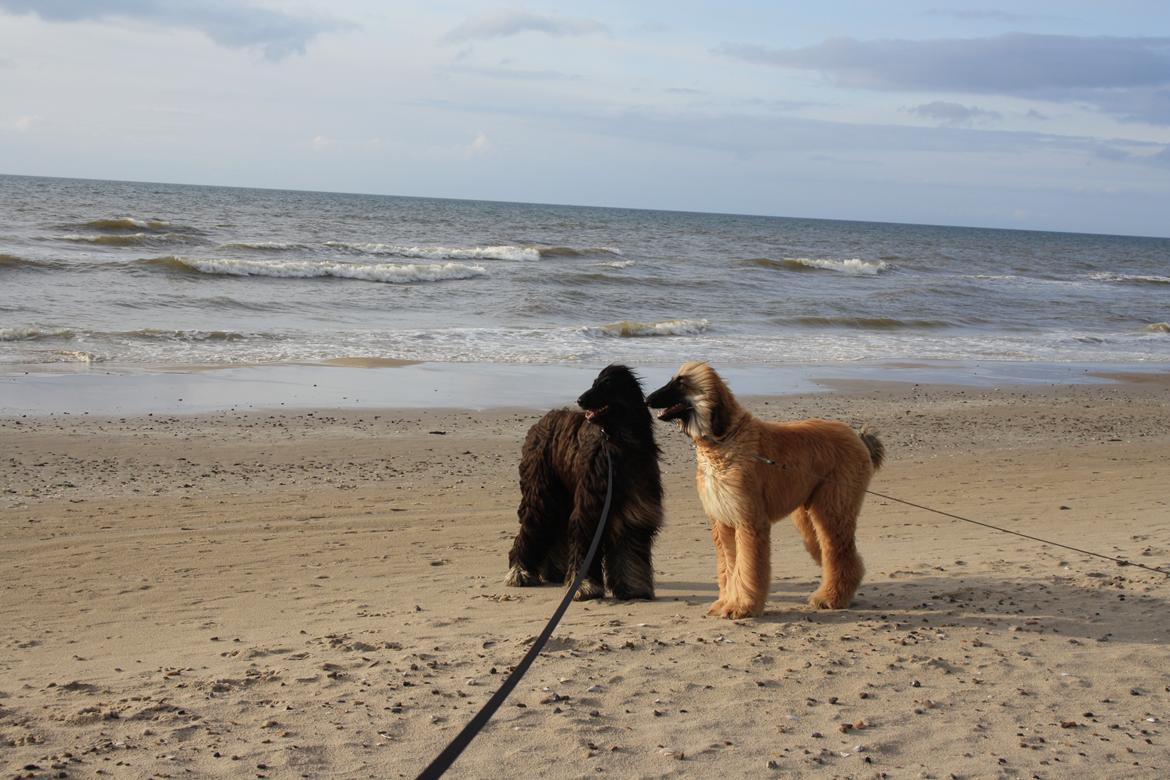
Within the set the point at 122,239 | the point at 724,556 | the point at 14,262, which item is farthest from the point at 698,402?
the point at 122,239

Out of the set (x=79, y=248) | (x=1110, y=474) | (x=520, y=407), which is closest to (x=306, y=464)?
(x=520, y=407)

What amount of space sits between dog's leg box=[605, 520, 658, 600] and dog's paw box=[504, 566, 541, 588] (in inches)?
21.1

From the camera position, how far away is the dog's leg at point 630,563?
6336 mm

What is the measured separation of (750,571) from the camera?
5715 mm

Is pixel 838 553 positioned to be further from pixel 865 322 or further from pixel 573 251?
pixel 573 251

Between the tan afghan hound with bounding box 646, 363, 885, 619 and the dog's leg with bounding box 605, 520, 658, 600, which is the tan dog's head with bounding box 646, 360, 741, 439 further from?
the dog's leg with bounding box 605, 520, 658, 600

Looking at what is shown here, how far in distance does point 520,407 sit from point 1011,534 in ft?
22.2

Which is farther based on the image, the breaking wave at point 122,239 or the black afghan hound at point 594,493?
the breaking wave at point 122,239

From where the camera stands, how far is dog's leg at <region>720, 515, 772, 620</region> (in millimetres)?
5645

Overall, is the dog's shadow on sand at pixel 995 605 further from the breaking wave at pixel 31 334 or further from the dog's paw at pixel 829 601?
the breaking wave at pixel 31 334

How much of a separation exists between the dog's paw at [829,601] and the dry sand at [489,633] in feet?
0.37

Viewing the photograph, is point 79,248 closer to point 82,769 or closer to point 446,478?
point 446,478

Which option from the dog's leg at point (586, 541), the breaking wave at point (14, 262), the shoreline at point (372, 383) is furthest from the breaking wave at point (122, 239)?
the dog's leg at point (586, 541)

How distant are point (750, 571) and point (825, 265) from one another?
44.4m
